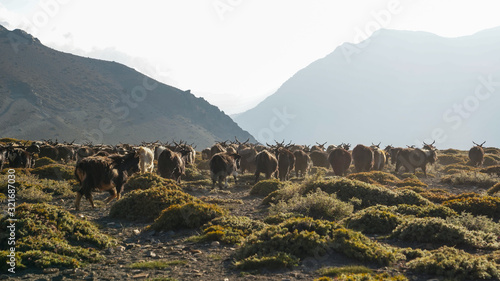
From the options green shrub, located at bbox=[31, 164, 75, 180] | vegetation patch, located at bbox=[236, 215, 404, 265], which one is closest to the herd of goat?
green shrub, located at bbox=[31, 164, 75, 180]

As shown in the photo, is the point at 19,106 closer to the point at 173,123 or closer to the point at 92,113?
the point at 92,113

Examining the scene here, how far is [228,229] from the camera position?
995 centimetres

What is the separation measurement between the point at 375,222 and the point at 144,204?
7.66 metres

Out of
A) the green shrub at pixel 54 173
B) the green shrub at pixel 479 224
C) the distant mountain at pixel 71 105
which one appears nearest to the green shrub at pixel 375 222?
the green shrub at pixel 479 224

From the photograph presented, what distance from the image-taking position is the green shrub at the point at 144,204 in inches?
493

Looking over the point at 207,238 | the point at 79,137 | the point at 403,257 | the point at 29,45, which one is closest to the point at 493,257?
the point at 403,257

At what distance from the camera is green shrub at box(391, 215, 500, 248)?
28.8 ft

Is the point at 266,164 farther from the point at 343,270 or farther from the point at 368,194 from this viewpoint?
the point at 343,270

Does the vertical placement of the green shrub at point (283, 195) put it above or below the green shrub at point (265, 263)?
above

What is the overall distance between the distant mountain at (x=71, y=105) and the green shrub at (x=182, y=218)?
122950 millimetres

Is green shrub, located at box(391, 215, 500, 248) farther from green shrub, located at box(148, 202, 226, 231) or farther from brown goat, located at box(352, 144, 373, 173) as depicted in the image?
brown goat, located at box(352, 144, 373, 173)

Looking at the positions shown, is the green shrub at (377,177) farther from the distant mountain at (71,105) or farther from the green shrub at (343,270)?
the distant mountain at (71,105)

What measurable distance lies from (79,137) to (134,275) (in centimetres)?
13278

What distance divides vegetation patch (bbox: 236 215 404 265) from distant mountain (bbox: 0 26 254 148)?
416 ft
